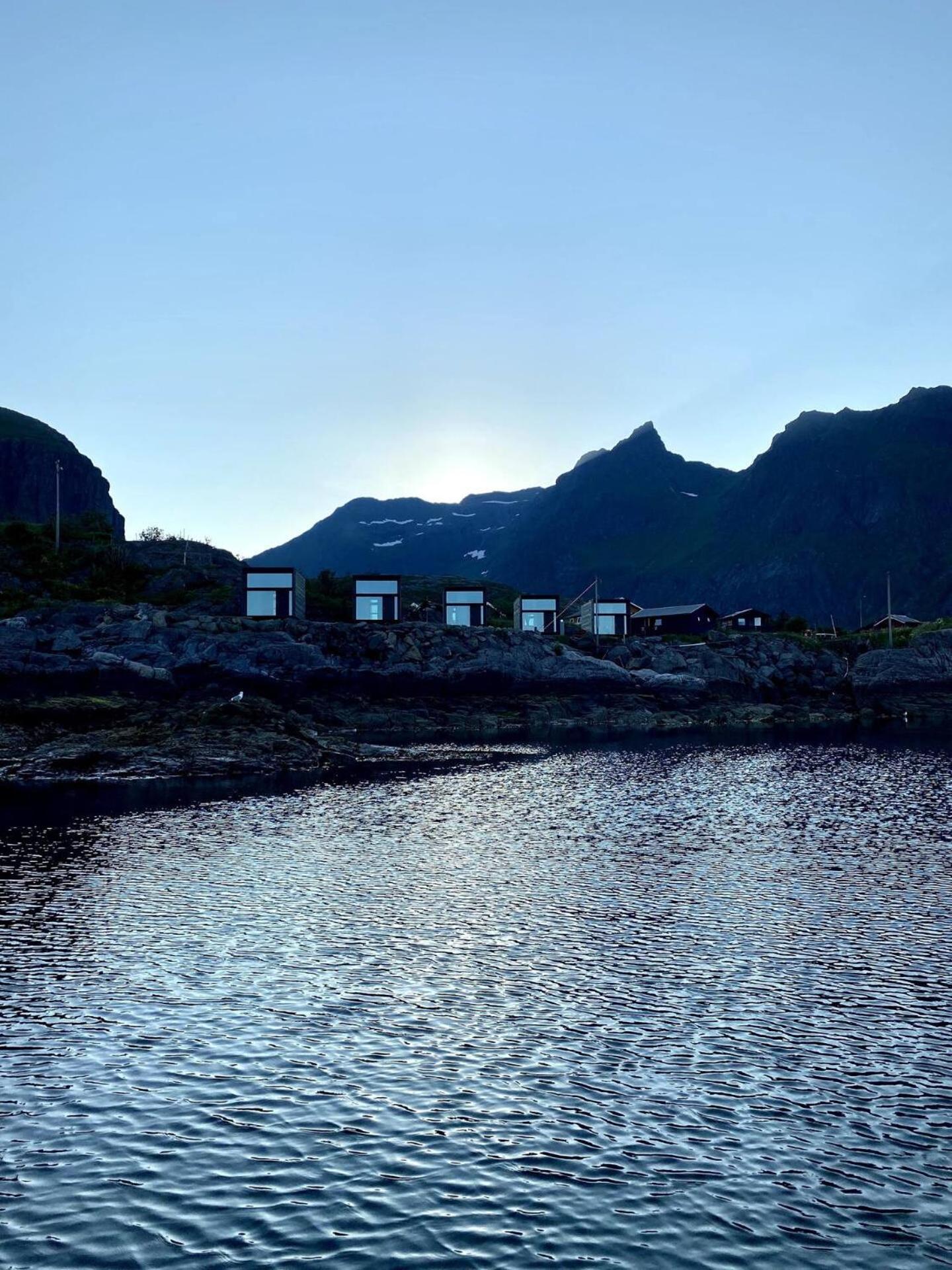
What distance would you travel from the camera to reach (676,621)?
17838 centimetres

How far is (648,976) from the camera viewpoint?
82.0ft

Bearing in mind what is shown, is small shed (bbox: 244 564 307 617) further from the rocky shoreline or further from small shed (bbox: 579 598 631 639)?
small shed (bbox: 579 598 631 639)

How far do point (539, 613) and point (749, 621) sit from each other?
5526cm

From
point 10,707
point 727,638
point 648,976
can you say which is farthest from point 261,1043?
point 727,638

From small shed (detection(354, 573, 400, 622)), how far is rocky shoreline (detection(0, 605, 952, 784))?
13.3 meters

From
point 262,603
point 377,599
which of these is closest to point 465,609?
point 377,599

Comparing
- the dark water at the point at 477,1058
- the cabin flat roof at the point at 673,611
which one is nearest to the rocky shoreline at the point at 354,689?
the cabin flat roof at the point at 673,611

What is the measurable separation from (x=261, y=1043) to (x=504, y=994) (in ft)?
20.6

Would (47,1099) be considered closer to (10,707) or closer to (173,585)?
(10,707)

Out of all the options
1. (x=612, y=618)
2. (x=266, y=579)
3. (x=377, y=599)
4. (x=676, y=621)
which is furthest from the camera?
(x=676, y=621)

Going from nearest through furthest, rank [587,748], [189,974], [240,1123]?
[240,1123]
[189,974]
[587,748]

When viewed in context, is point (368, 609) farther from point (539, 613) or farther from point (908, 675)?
point (908, 675)

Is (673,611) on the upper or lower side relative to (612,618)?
upper

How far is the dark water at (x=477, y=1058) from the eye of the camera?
13.6m
